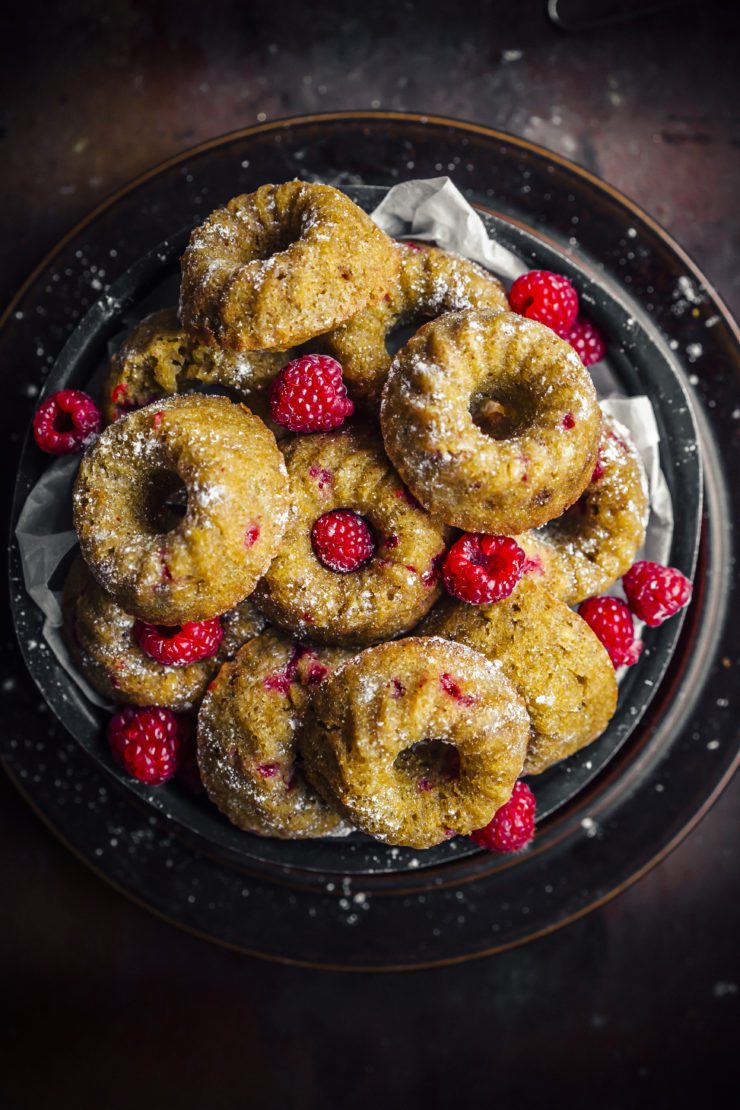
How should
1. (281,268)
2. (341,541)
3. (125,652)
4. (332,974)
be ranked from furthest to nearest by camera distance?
(332,974) < (125,652) < (341,541) < (281,268)

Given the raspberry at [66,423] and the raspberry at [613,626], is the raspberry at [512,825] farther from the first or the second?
the raspberry at [66,423]

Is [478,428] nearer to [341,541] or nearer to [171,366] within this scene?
[341,541]

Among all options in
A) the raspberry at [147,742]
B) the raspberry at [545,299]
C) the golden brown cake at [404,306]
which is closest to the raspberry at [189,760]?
the raspberry at [147,742]

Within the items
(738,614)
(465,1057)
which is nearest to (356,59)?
(738,614)

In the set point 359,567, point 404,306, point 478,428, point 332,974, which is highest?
point 404,306

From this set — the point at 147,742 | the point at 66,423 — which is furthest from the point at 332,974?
the point at 66,423
